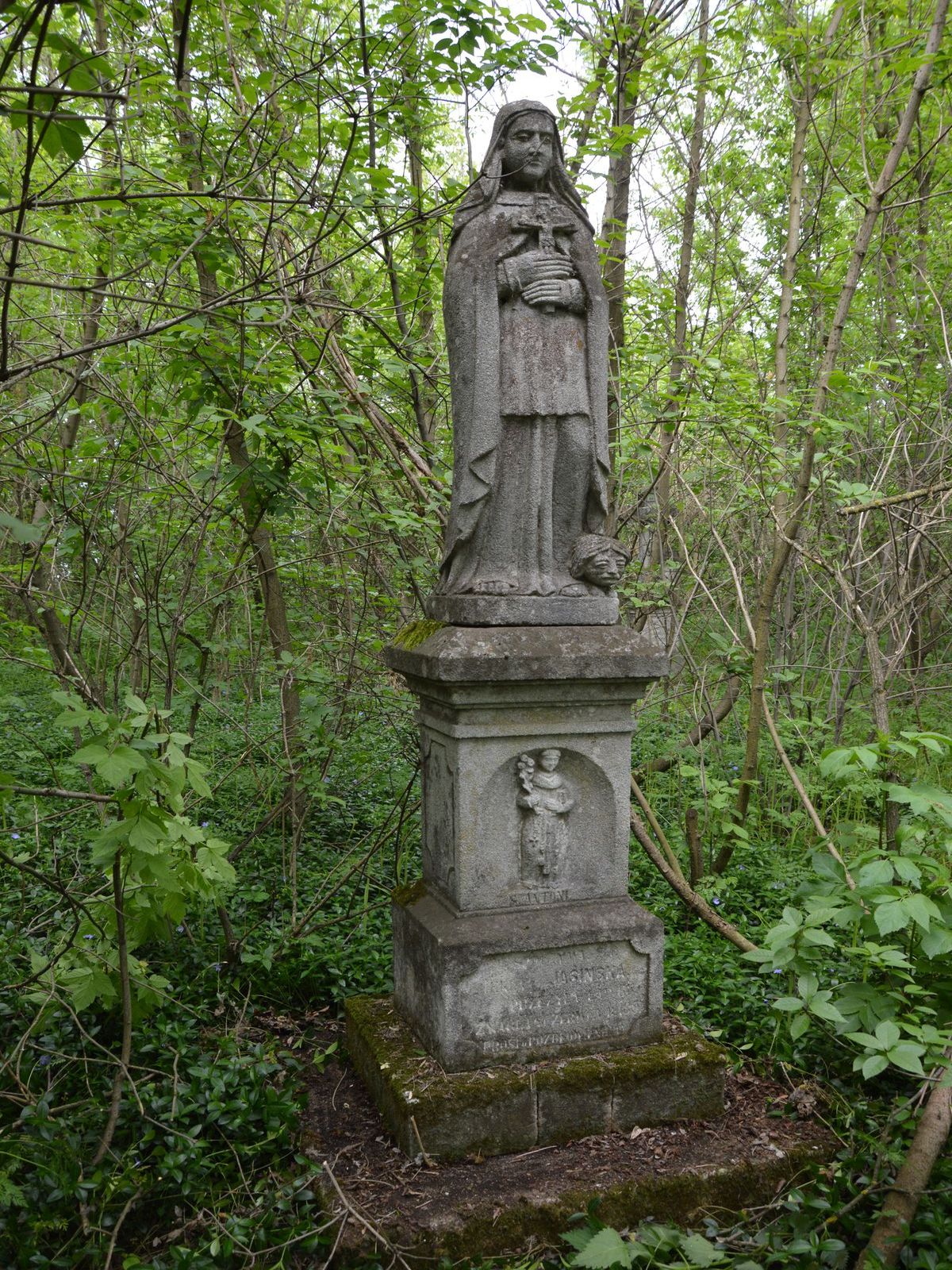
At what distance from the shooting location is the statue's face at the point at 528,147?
10.4ft

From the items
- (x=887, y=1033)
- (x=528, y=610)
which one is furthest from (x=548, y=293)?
(x=887, y=1033)

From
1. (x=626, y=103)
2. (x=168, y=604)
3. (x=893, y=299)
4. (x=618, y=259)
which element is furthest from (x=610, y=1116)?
(x=893, y=299)

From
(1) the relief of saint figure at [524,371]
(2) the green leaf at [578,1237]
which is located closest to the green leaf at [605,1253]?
(2) the green leaf at [578,1237]

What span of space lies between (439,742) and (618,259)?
127 inches

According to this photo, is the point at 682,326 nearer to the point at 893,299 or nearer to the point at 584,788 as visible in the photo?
the point at 893,299

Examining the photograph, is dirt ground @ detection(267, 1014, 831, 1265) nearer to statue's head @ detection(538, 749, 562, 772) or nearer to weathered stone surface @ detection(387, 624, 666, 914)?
weathered stone surface @ detection(387, 624, 666, 914)

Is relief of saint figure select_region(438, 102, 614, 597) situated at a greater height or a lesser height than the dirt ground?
greater

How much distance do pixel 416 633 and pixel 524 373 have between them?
104cm

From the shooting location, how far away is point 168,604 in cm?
451

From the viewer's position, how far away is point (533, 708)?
10.2 ft

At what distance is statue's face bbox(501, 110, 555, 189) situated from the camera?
3164mm

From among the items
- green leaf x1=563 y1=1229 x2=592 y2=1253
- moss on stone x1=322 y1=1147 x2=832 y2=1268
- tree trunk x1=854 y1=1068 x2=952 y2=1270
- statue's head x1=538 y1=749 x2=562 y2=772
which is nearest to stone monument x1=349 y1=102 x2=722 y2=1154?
statue's head x1=538 y1=749 x2=562 y2=772

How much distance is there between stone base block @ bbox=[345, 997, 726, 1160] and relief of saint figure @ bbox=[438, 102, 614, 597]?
1.66 meters

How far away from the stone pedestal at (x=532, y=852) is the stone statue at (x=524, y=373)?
0.26 m
